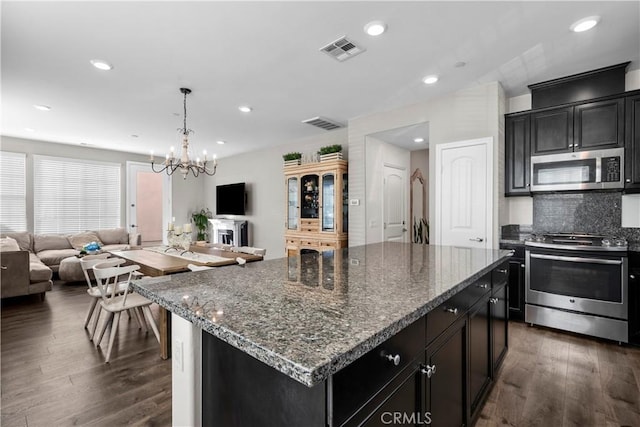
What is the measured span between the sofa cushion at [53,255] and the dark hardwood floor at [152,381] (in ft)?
8.25

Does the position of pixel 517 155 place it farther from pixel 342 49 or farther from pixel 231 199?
pixel 231 199

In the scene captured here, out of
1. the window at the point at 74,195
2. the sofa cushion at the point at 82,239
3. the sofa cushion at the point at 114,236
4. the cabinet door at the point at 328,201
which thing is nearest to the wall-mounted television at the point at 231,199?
the sofa cushion at the point at 114,236

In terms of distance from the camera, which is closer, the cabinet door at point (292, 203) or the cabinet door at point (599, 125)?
the cabinet door at point (599, 125)

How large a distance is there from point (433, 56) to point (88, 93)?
390 cm

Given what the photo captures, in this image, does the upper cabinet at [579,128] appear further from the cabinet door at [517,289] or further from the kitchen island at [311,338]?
the kitchen island at [311,338]

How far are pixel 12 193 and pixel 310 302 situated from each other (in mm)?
7422

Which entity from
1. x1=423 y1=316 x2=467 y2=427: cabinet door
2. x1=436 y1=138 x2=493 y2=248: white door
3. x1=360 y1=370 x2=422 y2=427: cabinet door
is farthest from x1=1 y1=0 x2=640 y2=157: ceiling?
x1=360 y1=370 x2=422 y2=427: cabinet door

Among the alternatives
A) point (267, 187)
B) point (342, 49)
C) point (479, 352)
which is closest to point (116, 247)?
point (267, 187)

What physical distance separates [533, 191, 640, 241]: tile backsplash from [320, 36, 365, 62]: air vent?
2.68m

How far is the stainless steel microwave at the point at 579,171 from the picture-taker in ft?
9.61

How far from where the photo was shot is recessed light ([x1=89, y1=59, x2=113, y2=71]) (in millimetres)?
2838

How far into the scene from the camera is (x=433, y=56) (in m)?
2.80

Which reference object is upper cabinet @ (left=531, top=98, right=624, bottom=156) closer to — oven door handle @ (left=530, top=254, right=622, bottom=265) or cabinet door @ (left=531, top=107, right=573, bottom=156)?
cabinet door @ (left=531, top=107, right=573, bottom=156)

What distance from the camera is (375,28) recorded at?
2.37 meters
